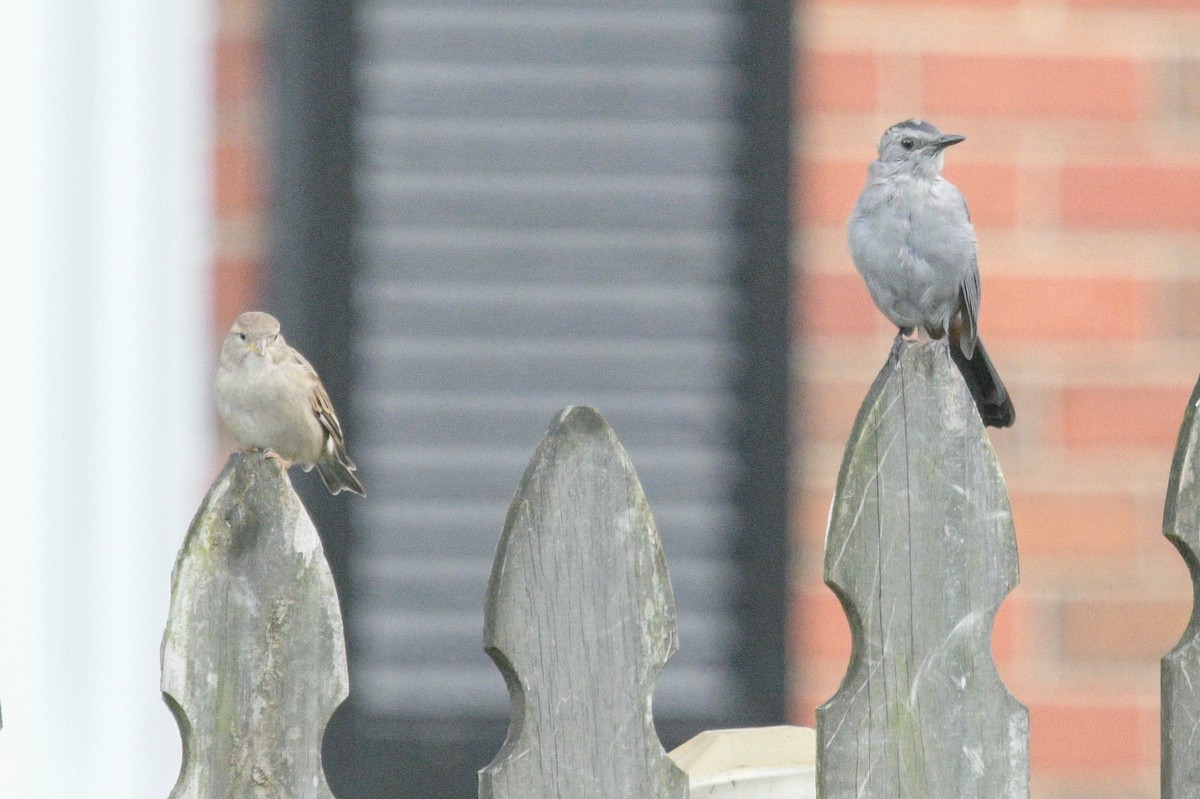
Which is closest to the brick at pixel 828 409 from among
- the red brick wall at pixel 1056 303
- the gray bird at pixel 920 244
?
the red brick wall at pixel 1056 303

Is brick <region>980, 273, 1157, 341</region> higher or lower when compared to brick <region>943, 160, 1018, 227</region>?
lower

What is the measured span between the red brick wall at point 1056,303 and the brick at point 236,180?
109 centimetres

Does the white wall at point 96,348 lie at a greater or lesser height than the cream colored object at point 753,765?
greater

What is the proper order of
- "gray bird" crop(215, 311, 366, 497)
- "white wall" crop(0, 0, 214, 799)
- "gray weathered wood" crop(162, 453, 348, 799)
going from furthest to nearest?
"white wall" crop(0, 0, 214, 799) → "gray bird" crop(215, 311, 366, 497) → "gray weathered wood" crop(162, 453, 348, 799)

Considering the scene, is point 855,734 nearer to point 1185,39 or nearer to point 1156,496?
point 1156,496

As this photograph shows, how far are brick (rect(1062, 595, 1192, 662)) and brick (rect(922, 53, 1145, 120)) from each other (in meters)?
0.99

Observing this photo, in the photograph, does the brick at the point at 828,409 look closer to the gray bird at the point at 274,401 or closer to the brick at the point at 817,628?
the brick at the point at 817,628

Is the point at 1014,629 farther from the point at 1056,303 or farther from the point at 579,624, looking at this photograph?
the point at 579,624

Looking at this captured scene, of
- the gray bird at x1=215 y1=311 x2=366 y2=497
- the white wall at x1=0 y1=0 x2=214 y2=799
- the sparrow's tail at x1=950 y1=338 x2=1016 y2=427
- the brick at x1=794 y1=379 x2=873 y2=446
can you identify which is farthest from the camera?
the brick at x1=794 y1=379 x2=873 y2=446

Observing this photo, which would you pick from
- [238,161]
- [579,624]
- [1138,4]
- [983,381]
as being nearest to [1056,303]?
[983,381]

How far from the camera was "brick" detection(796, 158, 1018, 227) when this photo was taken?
3385mm

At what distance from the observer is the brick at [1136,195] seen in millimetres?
3393

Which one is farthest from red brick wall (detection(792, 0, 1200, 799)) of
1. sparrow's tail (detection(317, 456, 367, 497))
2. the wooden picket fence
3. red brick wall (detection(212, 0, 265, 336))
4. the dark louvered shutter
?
the wooden picket fence

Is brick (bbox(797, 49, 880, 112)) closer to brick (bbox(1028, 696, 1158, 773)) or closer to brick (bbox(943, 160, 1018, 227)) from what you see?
brick (bbox(943, 160, 1018, 227))
